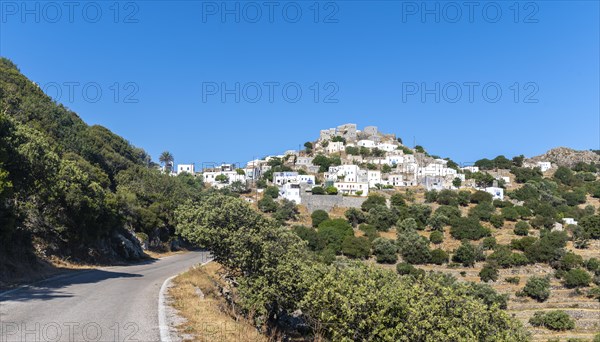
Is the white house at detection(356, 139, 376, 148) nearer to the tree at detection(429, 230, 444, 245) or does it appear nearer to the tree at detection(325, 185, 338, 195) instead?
the tree at detection(325, 185, 338, 195)

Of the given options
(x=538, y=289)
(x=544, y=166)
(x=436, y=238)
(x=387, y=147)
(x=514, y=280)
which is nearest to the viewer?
(x=538, y=289)

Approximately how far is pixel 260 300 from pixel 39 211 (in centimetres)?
1642

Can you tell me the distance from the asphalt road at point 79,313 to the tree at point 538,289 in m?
37.1

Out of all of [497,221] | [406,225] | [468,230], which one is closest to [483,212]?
[497,221]

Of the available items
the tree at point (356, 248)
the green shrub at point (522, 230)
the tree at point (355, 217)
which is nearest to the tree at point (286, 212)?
the tree at point (355, 217)

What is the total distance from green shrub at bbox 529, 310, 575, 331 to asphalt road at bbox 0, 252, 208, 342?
30.9 m

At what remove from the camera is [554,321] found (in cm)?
3369

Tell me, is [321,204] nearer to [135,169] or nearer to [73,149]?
[135,169]

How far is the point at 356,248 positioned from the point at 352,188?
57.5 m

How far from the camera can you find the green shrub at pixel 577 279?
43.4m

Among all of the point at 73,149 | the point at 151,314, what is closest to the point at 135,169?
the point at 73,149

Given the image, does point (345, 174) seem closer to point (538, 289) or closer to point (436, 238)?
point (436, 238)

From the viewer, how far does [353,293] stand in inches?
525

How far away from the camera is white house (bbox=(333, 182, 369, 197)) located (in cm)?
11150
